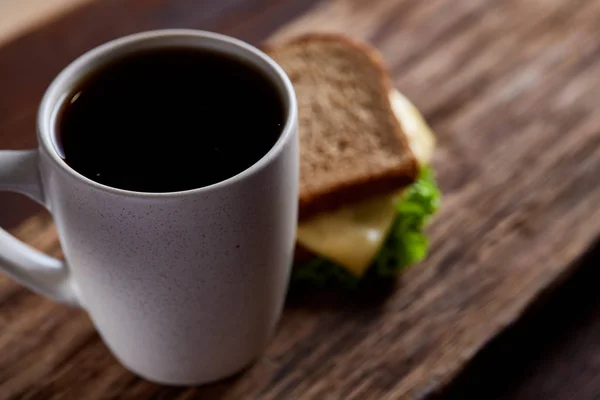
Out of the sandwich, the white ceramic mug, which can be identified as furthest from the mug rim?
the sandwich

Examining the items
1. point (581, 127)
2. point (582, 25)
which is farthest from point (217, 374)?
point (582, 25)

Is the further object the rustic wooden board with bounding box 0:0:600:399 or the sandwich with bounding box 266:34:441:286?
the sandwich with bounding box 266:34:441:286

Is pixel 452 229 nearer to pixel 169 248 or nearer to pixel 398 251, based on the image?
pixel 398 251

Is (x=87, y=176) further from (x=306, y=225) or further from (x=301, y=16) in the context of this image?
(x=301, y=16)

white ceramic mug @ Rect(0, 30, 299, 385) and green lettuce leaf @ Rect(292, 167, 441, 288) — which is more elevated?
white ceramic mug @ Rect(0, 30, 299, 385)

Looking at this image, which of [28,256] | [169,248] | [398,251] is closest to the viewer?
[169,248]

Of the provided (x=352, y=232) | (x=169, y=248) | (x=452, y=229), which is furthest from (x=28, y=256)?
(x=452, y=229)

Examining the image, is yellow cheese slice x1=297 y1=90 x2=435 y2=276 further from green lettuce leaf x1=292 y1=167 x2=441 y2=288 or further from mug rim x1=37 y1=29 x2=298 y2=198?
mug rim x1=37 y1=29 x2=298 y2=198
